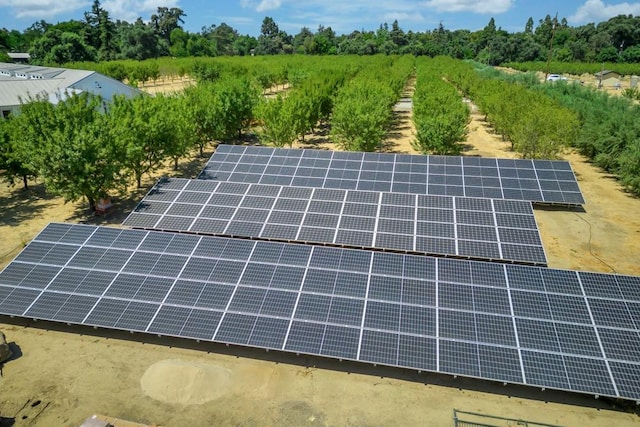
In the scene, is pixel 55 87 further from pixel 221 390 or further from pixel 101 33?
pixel 101 33

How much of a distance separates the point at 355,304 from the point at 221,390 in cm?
562

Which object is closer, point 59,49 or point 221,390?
point 221,390

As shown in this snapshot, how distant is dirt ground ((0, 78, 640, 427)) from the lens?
13031mm

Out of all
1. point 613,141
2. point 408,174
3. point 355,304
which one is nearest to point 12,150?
point 355,304

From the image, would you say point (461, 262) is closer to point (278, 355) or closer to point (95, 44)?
point (278, 355)

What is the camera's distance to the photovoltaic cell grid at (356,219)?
20.2 m

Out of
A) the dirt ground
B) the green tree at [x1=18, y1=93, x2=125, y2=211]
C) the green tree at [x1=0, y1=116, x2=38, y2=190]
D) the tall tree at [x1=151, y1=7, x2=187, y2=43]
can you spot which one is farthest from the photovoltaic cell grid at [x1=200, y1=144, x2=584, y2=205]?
Answer: the tall tree at [x1=151, y1=7, x2=187, y2=43]

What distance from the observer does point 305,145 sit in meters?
45.9

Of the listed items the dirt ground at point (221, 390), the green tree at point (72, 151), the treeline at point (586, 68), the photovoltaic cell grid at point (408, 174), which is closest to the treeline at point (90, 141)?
the green tree at point (72, 151)

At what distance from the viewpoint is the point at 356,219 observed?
863 inches

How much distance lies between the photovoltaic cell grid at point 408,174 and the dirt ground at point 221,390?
14.6 m

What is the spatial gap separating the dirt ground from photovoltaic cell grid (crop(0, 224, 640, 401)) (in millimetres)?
996

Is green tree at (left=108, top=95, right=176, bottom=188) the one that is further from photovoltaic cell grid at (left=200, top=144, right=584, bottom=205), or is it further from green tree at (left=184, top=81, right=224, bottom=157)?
green tree at (left=184, top=81, right=224, bottom=157)

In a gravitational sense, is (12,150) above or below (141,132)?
below
